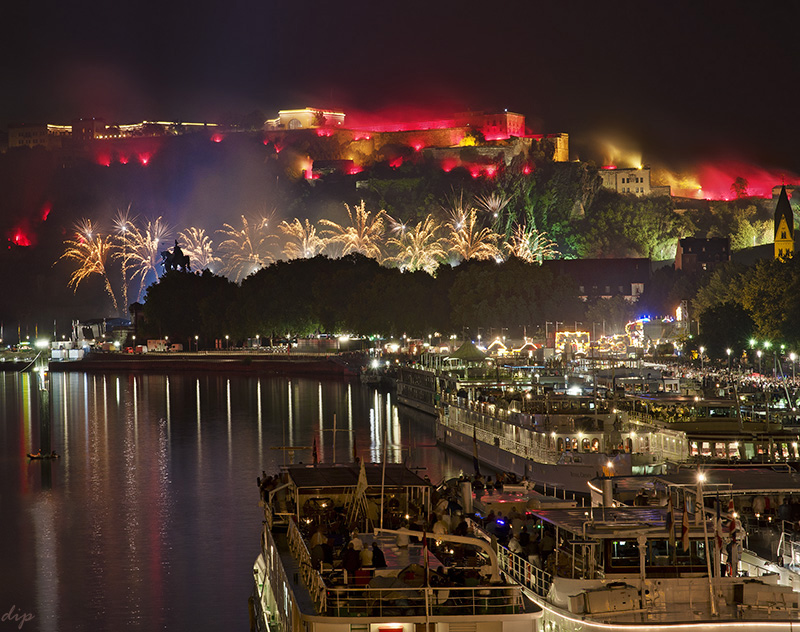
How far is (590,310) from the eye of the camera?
94750mm

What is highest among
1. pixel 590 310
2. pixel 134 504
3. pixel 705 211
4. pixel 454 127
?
pixel 454 127

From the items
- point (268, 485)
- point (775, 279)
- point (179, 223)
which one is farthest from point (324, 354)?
point (268, 485)

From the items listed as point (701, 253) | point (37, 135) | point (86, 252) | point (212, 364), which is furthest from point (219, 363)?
point (37, 135)

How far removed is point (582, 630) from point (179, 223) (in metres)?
142

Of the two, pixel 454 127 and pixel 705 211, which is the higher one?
pixel 454 127

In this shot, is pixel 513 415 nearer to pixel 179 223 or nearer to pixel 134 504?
pixel 134 504

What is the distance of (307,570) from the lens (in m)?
16.6

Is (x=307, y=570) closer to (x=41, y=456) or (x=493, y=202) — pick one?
(x=41, y=456)

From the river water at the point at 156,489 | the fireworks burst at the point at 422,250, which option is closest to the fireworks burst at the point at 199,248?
the fireworks burst at the point at 422,250

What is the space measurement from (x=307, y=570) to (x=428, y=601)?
2.92 m

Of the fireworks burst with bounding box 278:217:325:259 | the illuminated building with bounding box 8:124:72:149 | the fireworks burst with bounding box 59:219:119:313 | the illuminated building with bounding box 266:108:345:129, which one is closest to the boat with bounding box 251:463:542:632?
the fireworks burst with bounding box 278:217:325:259

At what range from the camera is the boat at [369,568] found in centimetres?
1429

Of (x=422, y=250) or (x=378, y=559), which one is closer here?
(x=378, y=559)

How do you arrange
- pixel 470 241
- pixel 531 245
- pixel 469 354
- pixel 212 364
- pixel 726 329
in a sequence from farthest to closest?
pixel 531 245 < pixel 470 241 < pixel 212 364 < pixel 726 329 < pixel 469 354
